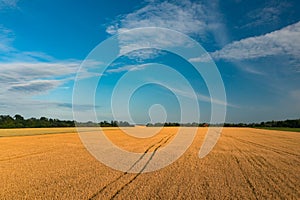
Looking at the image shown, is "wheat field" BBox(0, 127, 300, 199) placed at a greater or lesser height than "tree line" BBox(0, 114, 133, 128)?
lesser

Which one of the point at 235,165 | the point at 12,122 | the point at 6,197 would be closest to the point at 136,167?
the point at 235,165

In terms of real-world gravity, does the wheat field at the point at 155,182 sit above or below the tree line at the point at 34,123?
below

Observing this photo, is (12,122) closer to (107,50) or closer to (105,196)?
(107,50)

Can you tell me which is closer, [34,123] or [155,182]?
[155,182]

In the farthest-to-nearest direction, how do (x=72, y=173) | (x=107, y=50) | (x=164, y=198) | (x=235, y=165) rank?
(x=107, y=50) < (x=235, y=165) < (x=72, y=173) < (x=164, y=198)

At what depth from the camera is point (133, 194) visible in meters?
8.44

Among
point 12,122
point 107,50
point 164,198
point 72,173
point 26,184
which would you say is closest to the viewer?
point 164,198

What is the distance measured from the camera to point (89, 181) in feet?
33.9

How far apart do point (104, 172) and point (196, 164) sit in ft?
15.6

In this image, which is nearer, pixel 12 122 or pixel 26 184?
pixel 26 184

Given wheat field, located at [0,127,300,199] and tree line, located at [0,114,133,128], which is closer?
wheat field, located at [0,127,300,199]

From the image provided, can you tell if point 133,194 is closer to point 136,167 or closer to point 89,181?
point 89,181

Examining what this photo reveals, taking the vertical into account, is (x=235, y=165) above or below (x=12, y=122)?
below

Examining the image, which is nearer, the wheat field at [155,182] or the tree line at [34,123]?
the wheat field at [155,182]
